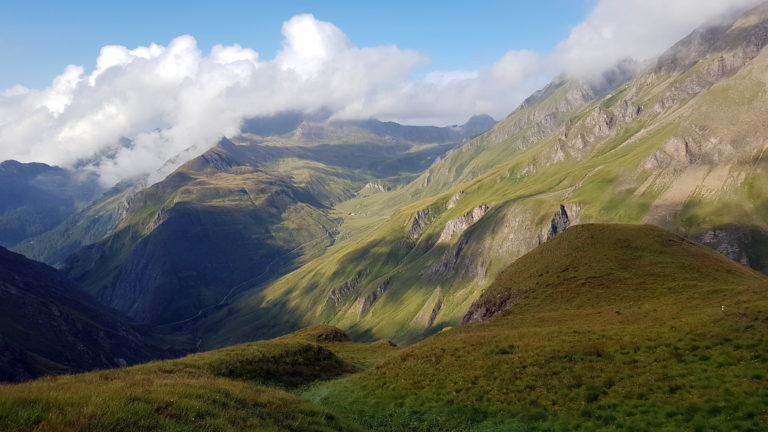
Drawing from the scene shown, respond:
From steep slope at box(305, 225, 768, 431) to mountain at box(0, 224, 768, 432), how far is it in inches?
4.9

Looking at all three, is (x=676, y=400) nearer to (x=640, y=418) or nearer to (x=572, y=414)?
(x=640, y=418)

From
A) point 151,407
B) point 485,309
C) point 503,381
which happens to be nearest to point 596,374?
point 503,381

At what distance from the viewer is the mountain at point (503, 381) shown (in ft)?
68.5

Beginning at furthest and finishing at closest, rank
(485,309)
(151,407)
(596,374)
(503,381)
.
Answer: (485,309), (503,381), (596,374), (151,407)

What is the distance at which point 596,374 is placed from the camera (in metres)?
32.8

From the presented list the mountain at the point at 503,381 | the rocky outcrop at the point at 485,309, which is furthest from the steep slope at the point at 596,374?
the rocky outcrop at the point at 485,309

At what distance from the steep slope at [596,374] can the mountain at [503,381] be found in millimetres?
123

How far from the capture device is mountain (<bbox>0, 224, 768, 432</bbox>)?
2089 centimetres

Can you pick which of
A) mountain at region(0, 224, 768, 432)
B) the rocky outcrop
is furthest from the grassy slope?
the rocky outcrop

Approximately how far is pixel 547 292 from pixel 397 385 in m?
40.1

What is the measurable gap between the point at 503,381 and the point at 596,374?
6729mm

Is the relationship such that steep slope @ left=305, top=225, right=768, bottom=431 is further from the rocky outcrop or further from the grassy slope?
the rocky outcrop

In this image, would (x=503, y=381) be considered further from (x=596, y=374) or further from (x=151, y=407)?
(x=151, y=407)

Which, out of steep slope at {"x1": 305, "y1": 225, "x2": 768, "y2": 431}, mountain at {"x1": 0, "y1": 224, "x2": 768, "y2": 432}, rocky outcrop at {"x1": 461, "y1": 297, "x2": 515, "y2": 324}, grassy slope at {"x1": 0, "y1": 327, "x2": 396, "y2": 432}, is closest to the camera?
grassy slope at {"x1": 0, "y1": 327, "x2": 396, "y2": 432}
